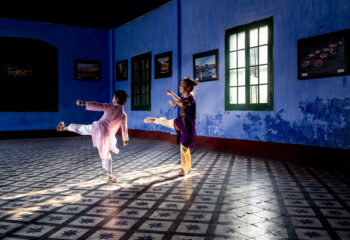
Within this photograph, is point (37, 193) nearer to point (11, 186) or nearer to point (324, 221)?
point (11, 186)

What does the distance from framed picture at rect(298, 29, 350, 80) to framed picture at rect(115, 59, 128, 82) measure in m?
7.06

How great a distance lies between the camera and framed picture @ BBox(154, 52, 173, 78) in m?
9.14

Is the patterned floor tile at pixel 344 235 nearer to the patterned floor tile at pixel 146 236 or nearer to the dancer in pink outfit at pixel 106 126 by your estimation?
the patterned floor tile at pixel 146 236

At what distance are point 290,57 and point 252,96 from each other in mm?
1128

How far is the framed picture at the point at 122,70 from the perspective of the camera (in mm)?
11384

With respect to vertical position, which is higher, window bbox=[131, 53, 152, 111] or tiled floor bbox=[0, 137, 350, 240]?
window bbox=[131, 53, 152, 111]

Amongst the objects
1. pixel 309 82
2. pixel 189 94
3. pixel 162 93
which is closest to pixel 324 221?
pixel 189 94

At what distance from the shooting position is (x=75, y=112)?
11.6 m

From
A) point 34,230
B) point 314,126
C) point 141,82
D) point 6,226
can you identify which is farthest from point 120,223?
point 141,82

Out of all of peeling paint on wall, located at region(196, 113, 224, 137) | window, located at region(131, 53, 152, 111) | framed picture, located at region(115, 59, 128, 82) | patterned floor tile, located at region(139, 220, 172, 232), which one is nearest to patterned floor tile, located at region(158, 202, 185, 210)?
patterned floor tile, located at region(139, 220, 172, 232)

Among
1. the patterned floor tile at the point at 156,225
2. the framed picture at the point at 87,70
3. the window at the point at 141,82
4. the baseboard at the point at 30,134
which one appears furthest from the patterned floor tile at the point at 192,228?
the framed picture at the point at 87,70

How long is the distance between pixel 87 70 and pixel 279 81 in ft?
26.0

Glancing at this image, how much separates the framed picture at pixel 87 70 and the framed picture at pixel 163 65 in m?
3.22

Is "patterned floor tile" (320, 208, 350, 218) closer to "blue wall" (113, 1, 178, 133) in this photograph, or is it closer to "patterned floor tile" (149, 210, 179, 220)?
"patterned floor tile" (149, 210, 179, 220)
